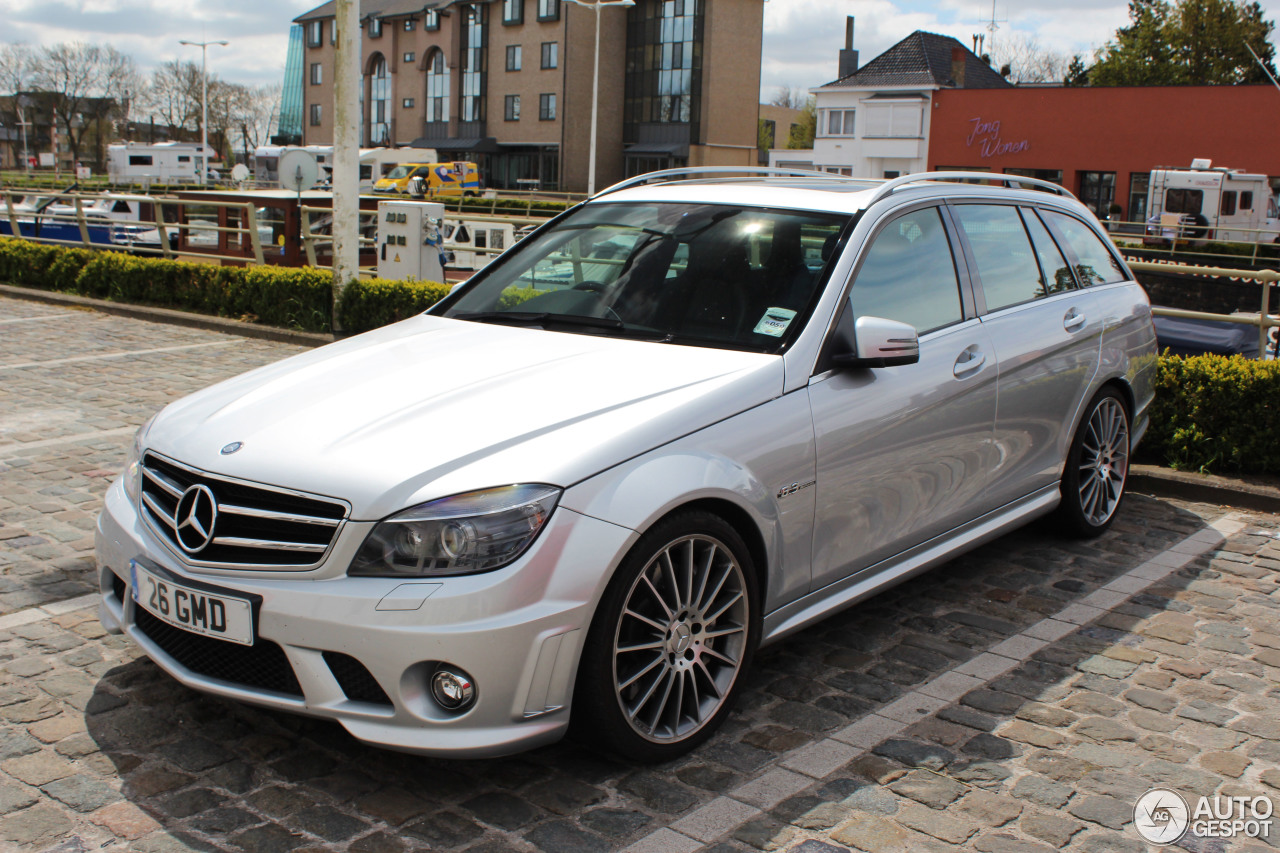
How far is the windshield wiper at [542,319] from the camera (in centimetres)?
430

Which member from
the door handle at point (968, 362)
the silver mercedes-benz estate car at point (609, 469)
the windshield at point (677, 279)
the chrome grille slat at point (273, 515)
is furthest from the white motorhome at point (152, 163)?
the chrome grille slat at point (273, 515)

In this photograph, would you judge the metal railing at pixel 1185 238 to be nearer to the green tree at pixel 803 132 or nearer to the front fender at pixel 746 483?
the front fender at pixel 746 483

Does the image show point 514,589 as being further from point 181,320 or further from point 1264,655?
point 181,320

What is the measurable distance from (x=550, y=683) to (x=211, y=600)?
97 cm

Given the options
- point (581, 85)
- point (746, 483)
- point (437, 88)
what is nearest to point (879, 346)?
point (746, 483)

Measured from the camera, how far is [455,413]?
3.46m

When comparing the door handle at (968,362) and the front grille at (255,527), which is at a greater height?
the door handle at (968,362)

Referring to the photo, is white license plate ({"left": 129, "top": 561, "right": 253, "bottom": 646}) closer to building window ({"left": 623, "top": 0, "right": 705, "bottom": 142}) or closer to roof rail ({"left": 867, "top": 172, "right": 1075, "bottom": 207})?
roof rail ({"left": 867, "top": 172, "right": 1075, "bottom": 207})

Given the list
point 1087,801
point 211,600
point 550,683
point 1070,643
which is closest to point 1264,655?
point 1070,643

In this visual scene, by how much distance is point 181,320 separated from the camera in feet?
46.2

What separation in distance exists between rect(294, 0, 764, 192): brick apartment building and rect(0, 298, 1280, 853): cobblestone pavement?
64.7 meters

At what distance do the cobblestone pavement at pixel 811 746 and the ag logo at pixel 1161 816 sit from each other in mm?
48

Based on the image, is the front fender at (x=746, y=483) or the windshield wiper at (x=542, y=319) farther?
the windshield wiper at (x=542, y=319)

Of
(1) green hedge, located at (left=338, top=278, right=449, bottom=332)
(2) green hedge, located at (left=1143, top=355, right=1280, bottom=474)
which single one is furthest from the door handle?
(1) green hedge, located at (left=338, top=278, right=449, bottom=332)
